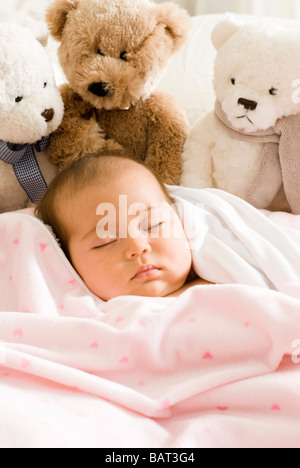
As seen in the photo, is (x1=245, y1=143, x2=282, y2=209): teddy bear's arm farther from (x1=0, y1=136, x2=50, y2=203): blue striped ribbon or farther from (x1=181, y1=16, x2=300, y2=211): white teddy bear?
(x1=0, y1=136, x2=50, y2=203): blue striped ribbon

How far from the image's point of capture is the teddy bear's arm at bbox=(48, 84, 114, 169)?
1.18 m

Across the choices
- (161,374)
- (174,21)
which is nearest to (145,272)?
(161,374)

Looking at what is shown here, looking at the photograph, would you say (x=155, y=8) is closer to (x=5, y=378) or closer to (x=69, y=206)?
(x=69, y=206)

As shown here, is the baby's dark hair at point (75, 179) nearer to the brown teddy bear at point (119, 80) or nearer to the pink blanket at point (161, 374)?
the brown teddy bear at point (119, 80)

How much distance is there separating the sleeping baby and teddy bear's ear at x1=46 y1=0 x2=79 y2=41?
0.36 m

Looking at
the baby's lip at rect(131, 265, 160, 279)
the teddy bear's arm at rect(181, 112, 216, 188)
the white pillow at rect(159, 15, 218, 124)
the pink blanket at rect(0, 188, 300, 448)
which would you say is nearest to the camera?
the pink blanket at rect(0, 188, 300, 448)

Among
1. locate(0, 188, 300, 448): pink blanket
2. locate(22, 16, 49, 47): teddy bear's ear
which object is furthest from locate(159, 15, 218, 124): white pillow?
locate(0, 188, 300, 448): pink blanket

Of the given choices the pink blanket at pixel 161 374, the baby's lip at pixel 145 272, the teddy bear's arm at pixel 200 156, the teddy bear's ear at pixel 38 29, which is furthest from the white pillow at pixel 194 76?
the pink blanket at pixel 161 374

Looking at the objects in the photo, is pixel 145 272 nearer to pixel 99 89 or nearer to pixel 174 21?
pixel 99 89

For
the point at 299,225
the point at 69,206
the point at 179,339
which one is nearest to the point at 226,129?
the point at 299,225

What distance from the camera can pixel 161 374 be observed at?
0.78 m

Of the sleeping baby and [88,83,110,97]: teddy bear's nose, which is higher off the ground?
[88,83,110,97]: teddy bear's nose

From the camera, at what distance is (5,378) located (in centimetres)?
77

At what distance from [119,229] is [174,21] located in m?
0.54
